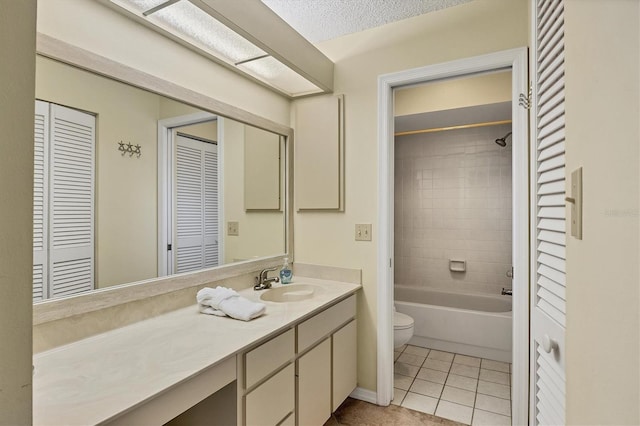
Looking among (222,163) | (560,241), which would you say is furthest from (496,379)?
(222,163)

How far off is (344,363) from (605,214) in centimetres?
178

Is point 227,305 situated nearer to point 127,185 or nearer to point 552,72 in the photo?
point 127,185

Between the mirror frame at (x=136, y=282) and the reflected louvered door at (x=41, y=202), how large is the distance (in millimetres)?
77

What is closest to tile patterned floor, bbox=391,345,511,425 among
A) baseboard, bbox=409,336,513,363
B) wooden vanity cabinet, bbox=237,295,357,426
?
baseboard, bbox=409,336,513,363

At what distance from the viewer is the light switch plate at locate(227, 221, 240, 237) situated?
79.0 inches

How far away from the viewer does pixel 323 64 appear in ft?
7.27

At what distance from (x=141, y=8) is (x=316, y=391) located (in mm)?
1965

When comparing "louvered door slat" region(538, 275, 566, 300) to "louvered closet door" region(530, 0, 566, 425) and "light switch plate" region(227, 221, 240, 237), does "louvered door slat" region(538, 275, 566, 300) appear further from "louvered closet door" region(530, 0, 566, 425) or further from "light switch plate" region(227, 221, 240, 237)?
"light switch plate" region(227, 221, 240, 237)

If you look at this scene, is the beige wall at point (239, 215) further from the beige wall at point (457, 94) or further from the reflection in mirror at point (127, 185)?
the beige wall at point (457, 94)

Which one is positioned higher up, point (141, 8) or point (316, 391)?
point (141, 8)

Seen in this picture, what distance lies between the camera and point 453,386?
2.41 metres

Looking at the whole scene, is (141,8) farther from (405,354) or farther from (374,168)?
(405,354)

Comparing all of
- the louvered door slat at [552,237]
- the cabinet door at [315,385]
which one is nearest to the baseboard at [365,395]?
the cabinet door at [315,385]

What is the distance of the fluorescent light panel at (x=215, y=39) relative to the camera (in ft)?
4.66
